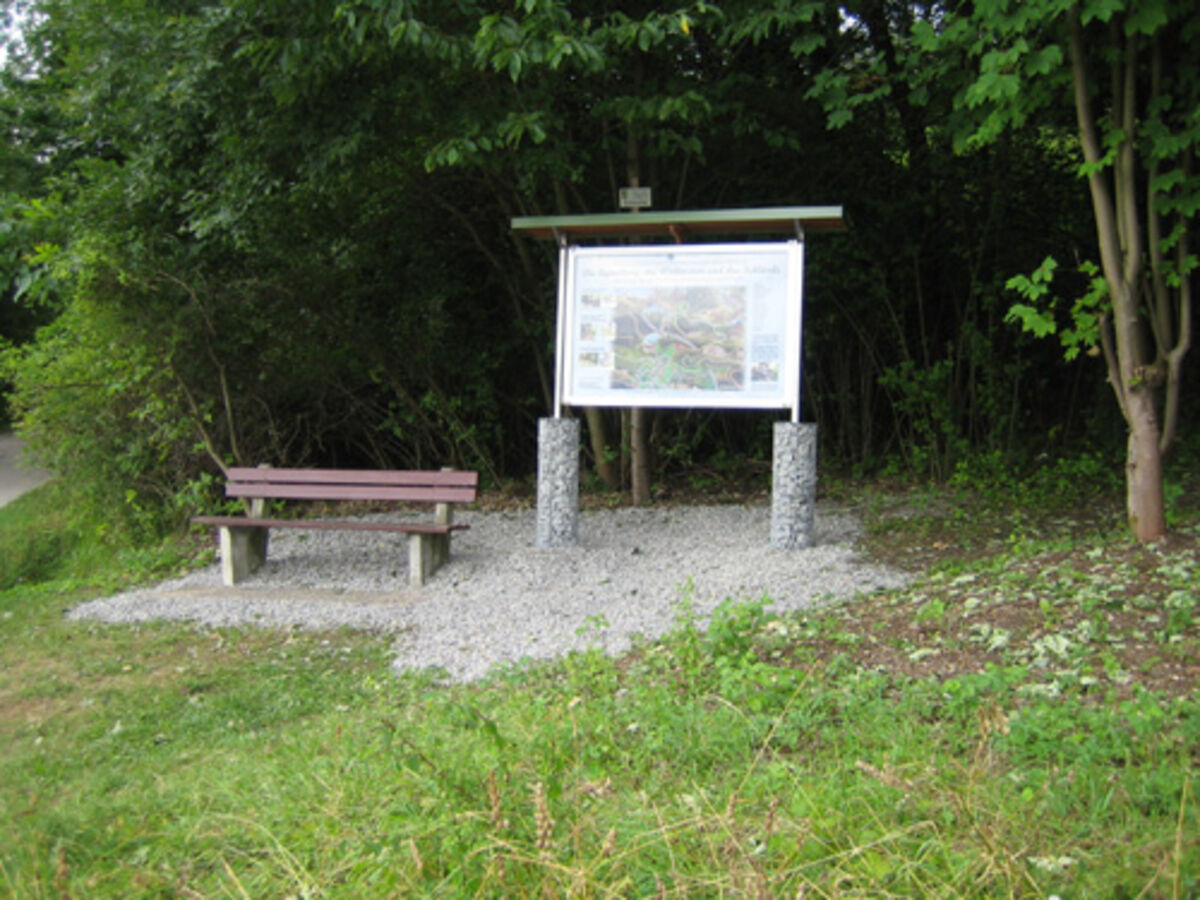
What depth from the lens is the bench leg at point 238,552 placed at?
747 centimetres

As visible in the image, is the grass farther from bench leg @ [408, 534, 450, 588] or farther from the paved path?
the paved path

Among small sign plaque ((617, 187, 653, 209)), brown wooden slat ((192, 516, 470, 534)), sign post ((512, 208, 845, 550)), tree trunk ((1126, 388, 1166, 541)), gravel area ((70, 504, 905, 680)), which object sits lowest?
gravel area ((70, 504, 905, 680))

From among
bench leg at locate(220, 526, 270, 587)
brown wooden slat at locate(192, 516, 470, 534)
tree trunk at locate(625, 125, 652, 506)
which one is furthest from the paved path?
tree trunk at locate(625, 125, 652, 506)

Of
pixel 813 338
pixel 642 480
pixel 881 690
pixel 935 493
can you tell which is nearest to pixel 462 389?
pixel 642 480

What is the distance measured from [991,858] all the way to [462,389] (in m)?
9.24

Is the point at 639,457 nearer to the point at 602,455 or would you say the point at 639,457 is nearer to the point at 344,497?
the point at 602,455

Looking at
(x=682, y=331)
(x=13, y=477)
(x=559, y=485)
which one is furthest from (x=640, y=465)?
(x=13, y=477)

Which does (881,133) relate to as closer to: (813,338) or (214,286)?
(813,338)

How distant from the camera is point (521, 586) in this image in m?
6.77

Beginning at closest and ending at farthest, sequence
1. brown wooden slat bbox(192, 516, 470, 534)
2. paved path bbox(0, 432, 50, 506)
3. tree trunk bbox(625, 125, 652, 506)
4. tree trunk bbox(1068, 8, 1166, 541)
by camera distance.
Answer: tree trunk bbox(1068, 8, 1166, 541) < brown wooden slat bbox(192, 516, 470, 534) < tree trunk bbox(625, 125, 652, 506) < paved path bbox(0, 432, 50, 506)

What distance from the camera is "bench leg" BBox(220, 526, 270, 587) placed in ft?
24.5

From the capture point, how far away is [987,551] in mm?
6590

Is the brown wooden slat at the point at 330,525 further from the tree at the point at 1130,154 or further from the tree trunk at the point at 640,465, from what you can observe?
the tree at the point at 1130,154

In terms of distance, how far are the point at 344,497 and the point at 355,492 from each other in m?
0.11
